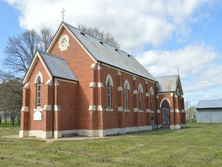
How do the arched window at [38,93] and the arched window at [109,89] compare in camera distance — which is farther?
the arched window at [109,89]

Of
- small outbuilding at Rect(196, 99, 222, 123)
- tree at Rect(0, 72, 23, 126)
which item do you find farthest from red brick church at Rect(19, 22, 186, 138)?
small outbuilding at Rect(196, 99, 222, 123)

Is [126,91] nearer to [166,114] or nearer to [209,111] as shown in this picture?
[166,114]

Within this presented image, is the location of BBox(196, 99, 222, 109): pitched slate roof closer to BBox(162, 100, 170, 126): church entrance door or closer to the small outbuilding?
the small outbuilding

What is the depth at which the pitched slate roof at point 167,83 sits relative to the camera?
1488 inches

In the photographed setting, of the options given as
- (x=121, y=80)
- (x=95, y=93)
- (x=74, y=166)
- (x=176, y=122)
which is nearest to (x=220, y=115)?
(x=176, y=122)

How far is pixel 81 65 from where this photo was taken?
2439 centimetres

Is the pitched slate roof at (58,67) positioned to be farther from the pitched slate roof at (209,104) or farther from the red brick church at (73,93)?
the pitched slate roof at (209,104)

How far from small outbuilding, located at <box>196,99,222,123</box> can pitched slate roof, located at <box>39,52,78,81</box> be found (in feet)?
146

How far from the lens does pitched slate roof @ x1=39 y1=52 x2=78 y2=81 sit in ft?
73.4

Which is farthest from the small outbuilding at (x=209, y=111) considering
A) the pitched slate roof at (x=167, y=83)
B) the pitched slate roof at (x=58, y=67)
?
the pitched slate roof at (x=58, y=67)

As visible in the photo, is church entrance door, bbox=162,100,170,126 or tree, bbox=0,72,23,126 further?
church entrance door, bbox=162,100,170,126

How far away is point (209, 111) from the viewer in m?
58.3

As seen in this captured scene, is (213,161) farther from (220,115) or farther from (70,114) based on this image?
(220,115)

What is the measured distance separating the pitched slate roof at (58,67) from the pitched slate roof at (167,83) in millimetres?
18590
